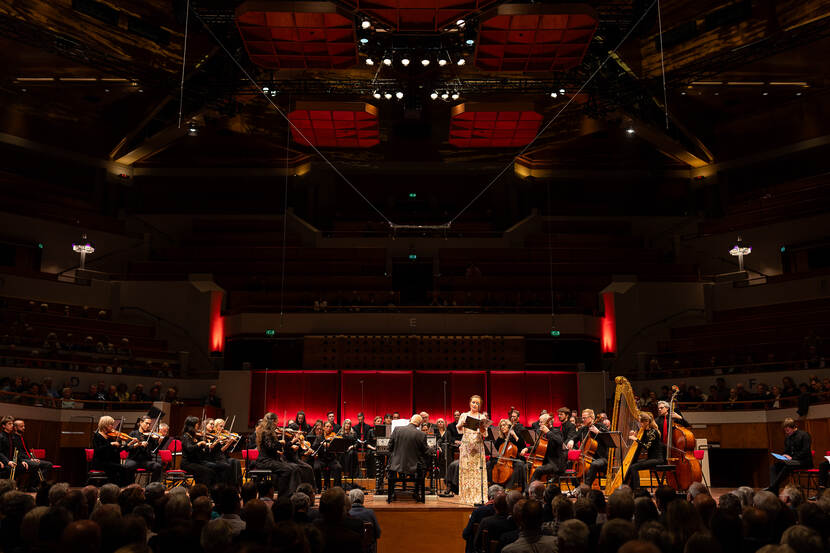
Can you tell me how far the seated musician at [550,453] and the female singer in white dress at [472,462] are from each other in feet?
2.55

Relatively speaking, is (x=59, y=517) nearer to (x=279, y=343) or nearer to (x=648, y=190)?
(x=279, y=343)

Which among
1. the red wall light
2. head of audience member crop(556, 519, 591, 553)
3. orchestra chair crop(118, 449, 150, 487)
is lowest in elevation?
orchestra chair crop(118, 449, 150, 487)

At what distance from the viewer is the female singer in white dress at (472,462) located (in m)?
10.6

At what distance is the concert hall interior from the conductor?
0.04m

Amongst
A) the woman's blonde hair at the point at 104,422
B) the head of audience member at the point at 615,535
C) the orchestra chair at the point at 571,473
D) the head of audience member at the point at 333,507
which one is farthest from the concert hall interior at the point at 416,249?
the head of audience member at the point at 615,535

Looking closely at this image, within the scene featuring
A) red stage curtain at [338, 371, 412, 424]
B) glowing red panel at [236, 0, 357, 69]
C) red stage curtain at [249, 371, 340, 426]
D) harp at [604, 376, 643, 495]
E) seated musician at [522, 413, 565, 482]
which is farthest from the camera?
red stage curtain at [338, 371, 412, 424]

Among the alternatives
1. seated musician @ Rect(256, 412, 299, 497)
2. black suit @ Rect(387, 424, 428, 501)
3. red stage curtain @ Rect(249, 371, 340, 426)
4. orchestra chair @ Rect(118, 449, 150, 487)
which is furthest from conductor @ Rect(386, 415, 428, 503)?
red stage curtain @ Rect(249, 371, 340, 426)

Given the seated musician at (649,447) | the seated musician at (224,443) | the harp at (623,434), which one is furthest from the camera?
the seated musician at (224,443)

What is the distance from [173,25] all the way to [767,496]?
19.9 metres

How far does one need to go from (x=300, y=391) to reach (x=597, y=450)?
37.9 feet

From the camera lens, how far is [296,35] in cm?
1495

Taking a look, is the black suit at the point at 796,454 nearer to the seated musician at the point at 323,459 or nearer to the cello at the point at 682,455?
the cello at the point at 682,455

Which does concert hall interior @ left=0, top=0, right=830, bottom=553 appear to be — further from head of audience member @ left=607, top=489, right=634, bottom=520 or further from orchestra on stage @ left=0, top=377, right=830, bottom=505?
head of audience member @ left=607, top=489, right=634, bottom=520

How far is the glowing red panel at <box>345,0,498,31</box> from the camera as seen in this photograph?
1382 centimetres
